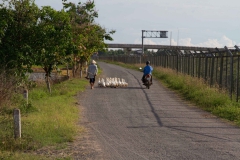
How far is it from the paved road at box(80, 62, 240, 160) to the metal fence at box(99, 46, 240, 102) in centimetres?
248

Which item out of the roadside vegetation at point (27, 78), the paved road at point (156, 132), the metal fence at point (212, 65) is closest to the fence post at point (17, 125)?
the roadside vegetation at point (27, 78)

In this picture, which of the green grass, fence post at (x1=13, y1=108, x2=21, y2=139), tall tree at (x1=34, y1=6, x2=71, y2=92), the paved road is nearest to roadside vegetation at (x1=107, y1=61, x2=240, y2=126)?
the paved road

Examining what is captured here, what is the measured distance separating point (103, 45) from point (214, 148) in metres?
24.0

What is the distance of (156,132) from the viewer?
10.5 metres

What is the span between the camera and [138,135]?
10133 mm

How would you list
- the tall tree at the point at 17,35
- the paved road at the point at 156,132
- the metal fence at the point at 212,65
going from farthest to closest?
the metal fence at the point at 212,65
the tall tree at the point at 17,35
the paved road at the point at 156,132

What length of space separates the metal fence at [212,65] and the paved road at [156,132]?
2484 millimetres

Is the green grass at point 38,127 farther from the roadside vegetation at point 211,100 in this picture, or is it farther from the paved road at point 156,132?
the roadside vegetation at point 211,100

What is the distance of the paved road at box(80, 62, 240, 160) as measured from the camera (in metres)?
8.25

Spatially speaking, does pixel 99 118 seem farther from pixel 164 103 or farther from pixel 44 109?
pixel 164 103

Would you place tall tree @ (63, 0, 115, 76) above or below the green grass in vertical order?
above

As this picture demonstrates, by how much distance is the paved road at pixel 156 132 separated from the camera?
8250 mm

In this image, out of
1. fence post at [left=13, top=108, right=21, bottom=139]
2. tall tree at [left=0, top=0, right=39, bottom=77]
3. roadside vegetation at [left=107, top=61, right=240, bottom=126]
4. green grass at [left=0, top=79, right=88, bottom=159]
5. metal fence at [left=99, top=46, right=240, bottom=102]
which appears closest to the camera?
green grass at [left=0, top=79, right=88, bottom=159]

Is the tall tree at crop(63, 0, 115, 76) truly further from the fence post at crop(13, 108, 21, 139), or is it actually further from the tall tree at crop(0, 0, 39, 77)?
the fence post at crop(13, 108, 21, 139)
